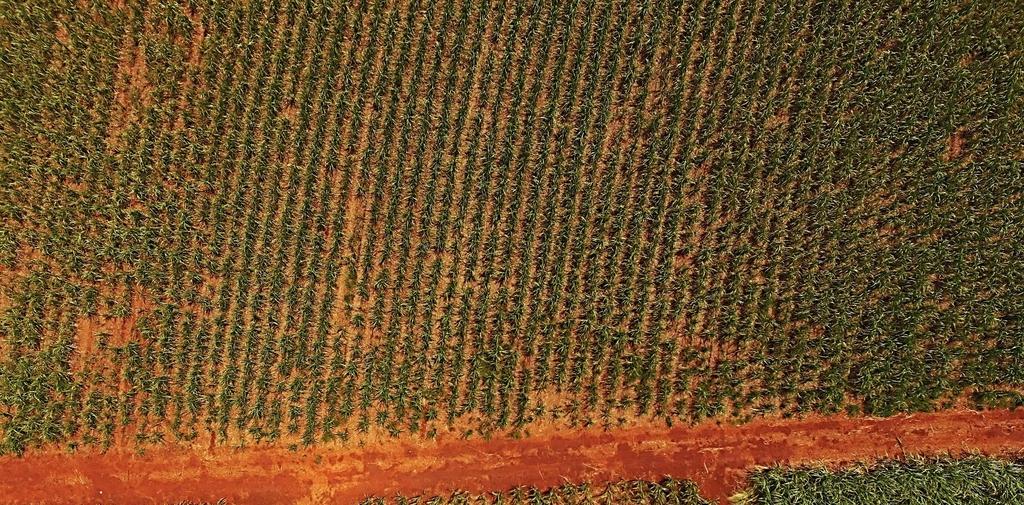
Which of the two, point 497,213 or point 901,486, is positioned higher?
point 497,213

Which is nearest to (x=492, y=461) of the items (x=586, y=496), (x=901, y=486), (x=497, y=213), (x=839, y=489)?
(x=586, y=496)

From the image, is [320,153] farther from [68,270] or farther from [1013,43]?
[1013,43]

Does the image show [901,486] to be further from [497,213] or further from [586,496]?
[497,213]

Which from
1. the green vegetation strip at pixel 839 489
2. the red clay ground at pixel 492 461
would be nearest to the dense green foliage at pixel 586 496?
the green vegetation strip at pixel 839 489

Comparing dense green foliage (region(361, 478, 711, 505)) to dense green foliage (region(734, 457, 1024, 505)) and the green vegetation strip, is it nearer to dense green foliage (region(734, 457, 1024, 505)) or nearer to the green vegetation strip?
the green vegetation strip

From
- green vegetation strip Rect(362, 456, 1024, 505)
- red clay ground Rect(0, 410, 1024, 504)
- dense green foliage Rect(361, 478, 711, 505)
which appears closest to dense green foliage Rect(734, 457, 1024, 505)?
green vegetation strip Rect(362, 456, 1024, 505)

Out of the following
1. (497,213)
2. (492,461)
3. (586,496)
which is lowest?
(586,496)
